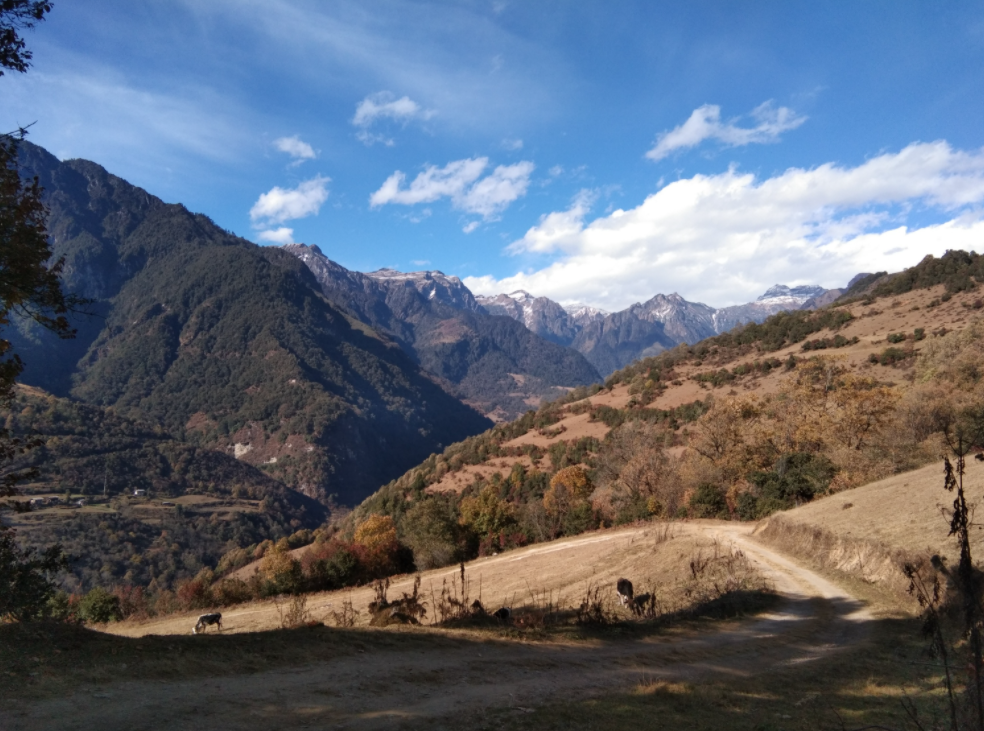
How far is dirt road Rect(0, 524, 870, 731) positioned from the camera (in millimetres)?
6789

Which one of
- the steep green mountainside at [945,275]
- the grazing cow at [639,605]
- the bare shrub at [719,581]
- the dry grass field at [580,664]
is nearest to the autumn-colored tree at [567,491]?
the bare shrub at [719,581]

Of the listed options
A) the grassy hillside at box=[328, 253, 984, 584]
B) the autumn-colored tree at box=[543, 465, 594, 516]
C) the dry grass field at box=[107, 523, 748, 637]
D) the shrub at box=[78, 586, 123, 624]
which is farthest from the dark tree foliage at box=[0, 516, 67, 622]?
the autumn-colored tree at box=[543, 465, 594, 516]

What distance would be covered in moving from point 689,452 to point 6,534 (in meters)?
45.0

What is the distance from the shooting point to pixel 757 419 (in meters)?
48.1

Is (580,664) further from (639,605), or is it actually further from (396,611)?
(639,605)

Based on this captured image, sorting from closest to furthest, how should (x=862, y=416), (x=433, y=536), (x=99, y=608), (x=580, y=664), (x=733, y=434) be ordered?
(x=580, y=664) < (x=99, y=608) < (x=862, y=416) < (x=733, y=434) < (x=433, y=536)

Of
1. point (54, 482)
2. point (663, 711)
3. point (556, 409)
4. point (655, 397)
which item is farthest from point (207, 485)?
point (663, 711)

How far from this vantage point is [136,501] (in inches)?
4658

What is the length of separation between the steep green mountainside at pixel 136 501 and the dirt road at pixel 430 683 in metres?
79.0

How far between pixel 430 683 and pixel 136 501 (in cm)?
A: 13371

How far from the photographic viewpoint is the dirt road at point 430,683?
6789mm

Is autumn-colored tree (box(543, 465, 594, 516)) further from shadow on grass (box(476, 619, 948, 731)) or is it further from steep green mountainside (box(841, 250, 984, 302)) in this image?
steep green mountainside (box(841, 250, 984, 302))

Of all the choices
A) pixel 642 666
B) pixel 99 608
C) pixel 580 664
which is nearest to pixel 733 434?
pixel 642 666

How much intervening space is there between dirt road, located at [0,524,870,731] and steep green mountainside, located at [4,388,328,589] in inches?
3110
